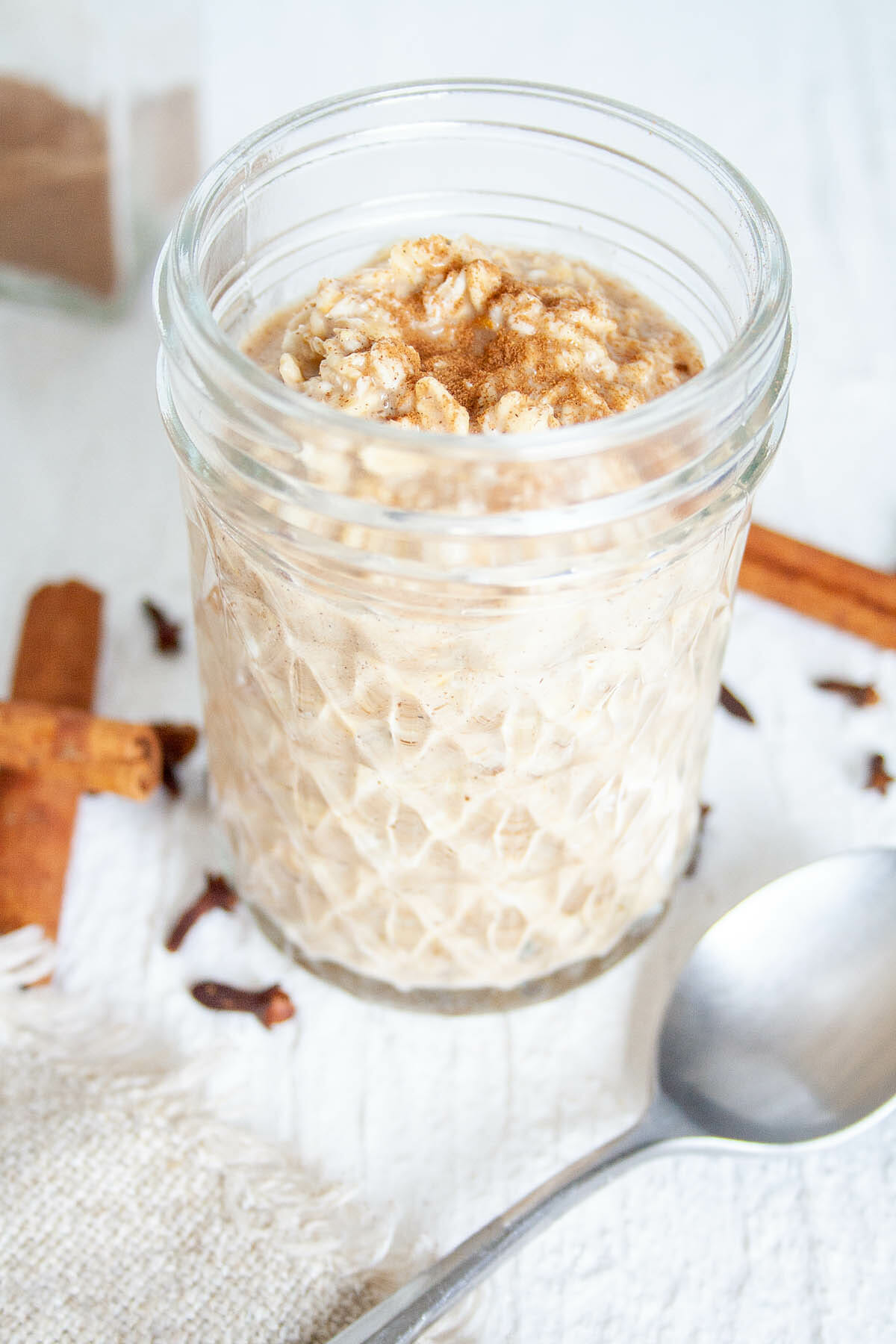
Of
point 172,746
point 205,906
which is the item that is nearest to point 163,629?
point 172,746

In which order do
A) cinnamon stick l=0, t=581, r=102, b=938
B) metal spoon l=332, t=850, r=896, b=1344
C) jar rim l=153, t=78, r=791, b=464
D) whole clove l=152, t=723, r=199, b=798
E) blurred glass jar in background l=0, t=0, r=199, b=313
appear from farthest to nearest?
blurred glass jar in background l=0, t=0, r=199, b=313 → whole clove l=152, t=723, r=199, b=798 → cinnamon stick l=0, t=581, r=102, b=938 → metal spoon l=332, t=850, r=896, b=1344 → jar rim l=153, t=78, r=791, b=464

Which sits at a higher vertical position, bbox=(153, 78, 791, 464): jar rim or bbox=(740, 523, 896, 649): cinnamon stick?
bbox=(153, 78, 791, 464): jar rim

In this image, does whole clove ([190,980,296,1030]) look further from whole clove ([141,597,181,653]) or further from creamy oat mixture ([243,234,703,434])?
creamy oat mixture ([243,234,703,434])

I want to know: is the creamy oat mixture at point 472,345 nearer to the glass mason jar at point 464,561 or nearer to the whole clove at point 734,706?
the glass mason jar at point 464,561

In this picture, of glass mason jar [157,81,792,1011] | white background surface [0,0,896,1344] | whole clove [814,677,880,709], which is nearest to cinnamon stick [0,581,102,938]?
white background surface [0,0,896,1344]

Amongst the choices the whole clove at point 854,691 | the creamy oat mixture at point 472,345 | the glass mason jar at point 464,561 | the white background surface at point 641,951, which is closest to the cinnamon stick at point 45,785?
the white background surface at point 641,951

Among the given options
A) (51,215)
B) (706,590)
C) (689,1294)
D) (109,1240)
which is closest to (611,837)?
(706,590)

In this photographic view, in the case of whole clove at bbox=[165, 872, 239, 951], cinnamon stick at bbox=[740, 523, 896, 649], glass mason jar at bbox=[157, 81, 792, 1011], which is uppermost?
glass mason jar at bbox=[157, 81, 792, 1011]

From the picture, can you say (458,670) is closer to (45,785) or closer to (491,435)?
(491,435)

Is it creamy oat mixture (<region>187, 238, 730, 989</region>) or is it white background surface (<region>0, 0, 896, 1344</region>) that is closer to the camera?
creamy oat mixture (<region>187, 238, 730, 989</region>)
